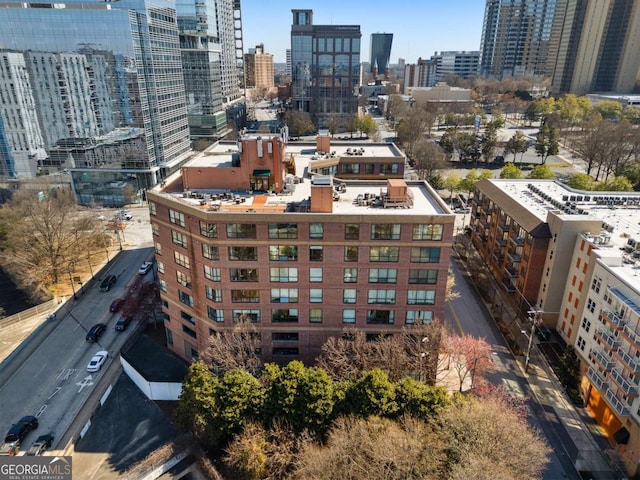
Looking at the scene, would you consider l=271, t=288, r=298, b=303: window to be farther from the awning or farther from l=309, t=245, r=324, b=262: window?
the awning

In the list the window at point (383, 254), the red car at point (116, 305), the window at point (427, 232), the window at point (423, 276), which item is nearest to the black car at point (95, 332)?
the red car at point (116, 305)

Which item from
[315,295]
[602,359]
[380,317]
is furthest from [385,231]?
[602,359]

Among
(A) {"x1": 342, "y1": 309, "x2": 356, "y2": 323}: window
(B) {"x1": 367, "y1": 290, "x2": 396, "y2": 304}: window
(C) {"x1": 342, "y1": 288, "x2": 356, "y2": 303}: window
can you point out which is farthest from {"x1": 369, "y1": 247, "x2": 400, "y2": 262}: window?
(A) {"x1": 342, "y1": 309, "x2": 356, "y2": 323}: window

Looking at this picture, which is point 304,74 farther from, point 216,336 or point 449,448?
point 449,448

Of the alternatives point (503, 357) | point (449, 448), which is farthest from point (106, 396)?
point (503, 357)

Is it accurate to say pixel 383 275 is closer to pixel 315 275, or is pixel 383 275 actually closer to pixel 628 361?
pixel 315 275

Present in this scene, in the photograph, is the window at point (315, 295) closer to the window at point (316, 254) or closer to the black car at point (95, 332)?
the window at point (316, 254)
